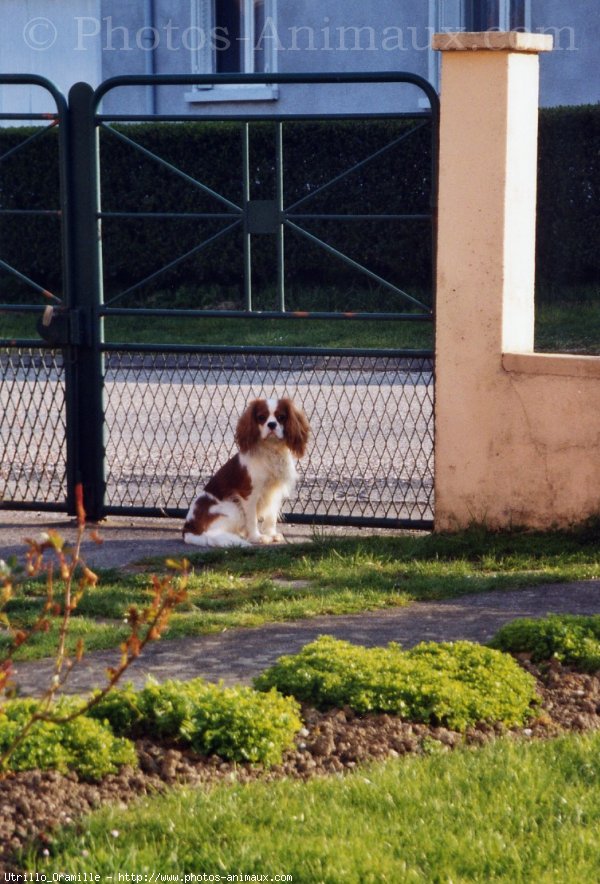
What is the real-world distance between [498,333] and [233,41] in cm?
1447

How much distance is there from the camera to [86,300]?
7.84 meters

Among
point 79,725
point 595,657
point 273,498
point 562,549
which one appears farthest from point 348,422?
point 79,725

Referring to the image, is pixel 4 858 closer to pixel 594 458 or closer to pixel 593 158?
pixel 594 458

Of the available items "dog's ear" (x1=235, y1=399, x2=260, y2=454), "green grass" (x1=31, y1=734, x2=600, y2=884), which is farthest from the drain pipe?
"green grass" (x1=31, y1=734, x2=600, y2=884)

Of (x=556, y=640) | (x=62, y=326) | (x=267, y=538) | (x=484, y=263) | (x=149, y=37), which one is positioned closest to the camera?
(x=556, y=640)


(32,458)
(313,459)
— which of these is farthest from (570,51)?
(32,458)

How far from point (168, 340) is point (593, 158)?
542cm

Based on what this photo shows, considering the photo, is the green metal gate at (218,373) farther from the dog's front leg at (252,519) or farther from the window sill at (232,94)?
the window sill at (232,94)

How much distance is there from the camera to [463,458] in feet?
23.7

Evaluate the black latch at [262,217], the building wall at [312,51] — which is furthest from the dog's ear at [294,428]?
the building wall at [312,51]

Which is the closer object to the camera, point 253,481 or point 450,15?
point 253,481

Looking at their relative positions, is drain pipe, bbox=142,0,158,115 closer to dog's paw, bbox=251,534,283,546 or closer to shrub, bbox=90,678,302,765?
dog's paw, bbox=251,534,283,546

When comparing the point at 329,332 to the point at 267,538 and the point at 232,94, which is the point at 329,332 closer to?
the point at 232,94

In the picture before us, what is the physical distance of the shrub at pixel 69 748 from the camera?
377 centimetres
